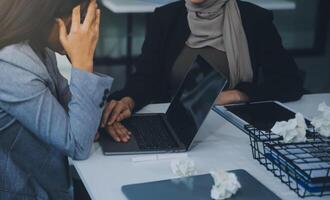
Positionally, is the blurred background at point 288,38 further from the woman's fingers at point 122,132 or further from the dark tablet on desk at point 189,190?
the dark tablet on desk at point 189,190

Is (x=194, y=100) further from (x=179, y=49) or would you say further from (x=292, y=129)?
(x=179, y=49)

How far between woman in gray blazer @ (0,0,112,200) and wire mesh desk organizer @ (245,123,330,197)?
42cm

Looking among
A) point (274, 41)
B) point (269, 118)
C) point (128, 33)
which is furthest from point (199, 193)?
point (128, 33)

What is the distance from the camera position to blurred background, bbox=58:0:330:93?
3.14 metres

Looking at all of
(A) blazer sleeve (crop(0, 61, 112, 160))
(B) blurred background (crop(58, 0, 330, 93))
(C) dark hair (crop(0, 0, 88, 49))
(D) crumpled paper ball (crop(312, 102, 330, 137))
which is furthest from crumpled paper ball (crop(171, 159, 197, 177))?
(B) blurred background (crop(58, 0, 330, 93))


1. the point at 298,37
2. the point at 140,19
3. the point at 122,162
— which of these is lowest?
the point at 298,37

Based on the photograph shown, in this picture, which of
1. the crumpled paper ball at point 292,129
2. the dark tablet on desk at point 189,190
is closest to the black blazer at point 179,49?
the crumpled paper ball at point 292,129

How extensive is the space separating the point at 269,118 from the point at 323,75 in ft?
6.89

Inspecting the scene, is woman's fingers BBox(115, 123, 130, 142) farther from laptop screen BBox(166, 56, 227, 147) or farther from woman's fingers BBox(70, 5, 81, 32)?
woman's fingers BBox(70, 5, 81, 32)

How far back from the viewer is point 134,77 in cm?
210

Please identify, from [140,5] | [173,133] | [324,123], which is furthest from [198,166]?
[140,5]

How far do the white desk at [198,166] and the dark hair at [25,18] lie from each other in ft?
1.10

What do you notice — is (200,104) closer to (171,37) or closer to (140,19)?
(171,37)

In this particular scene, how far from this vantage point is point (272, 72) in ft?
6.97
